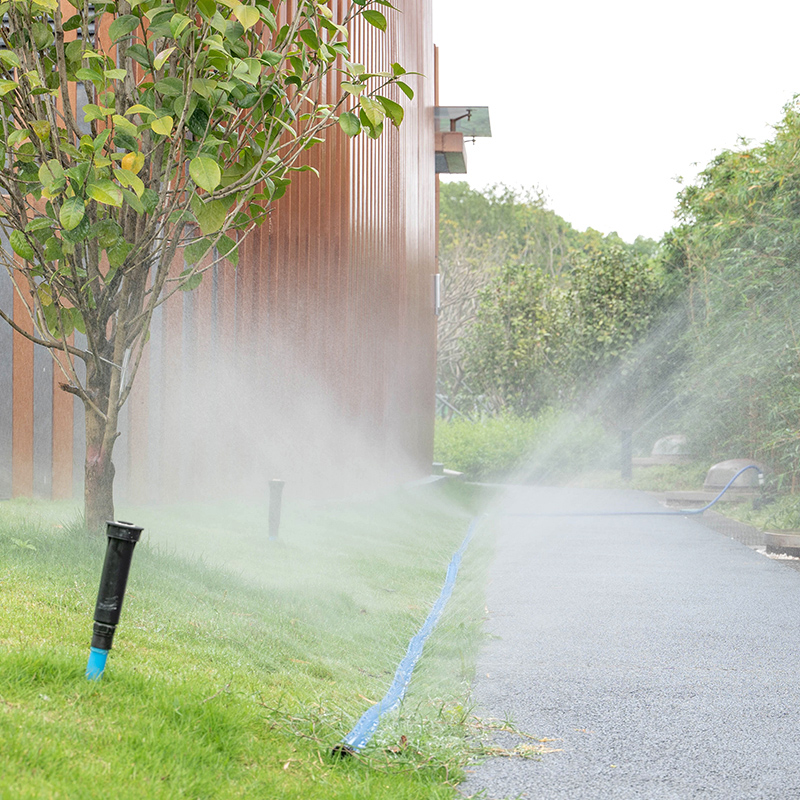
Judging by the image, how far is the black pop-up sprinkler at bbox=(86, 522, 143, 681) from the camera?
2.65 m

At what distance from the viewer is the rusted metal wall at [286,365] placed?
5.61 m

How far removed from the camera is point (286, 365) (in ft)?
26.3

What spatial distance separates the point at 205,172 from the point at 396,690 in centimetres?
200

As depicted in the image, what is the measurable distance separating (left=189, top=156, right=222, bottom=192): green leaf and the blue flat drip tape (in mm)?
1842

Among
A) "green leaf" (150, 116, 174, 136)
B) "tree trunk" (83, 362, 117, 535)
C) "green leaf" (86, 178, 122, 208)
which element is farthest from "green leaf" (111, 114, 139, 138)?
"tree trunk" (83, 362, 117, 535)

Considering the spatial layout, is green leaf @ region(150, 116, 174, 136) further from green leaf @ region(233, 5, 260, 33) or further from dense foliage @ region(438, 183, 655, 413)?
dense foliage @ region(438, 183, 655, 413)

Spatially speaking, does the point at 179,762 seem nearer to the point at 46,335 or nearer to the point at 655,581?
the point at 46,335

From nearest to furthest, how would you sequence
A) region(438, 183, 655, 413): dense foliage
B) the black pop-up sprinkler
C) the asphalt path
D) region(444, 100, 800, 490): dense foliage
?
the black pop-up sprinkler < the asphalt path < region(444, 100, 800, 490): dense foliage < region(438, 183, 655, 413): dense foliage

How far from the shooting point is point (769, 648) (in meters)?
4.54

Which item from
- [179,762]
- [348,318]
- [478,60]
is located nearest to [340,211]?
[348,318]

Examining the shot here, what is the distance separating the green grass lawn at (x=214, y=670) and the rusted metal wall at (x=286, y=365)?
22.4 inches

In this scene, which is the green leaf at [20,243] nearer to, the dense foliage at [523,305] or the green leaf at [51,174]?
the green leaf at [51,174]

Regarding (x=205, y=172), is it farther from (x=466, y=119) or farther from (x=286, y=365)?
(x=466, y=119)

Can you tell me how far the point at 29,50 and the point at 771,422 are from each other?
9162 millimetres
